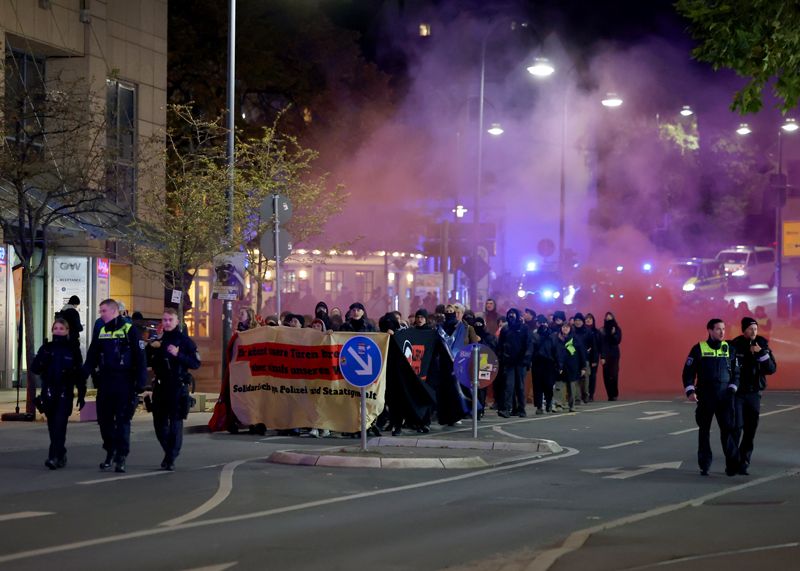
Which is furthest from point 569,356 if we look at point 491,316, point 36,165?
point 36,165

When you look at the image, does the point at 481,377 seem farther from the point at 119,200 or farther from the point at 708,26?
the point at 119,200

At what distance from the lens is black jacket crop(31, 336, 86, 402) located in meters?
13.7

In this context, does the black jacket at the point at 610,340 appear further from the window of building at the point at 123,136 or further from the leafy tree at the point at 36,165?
the leafy tree at the point at 36,165

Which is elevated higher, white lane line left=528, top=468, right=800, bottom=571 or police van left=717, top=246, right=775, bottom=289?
police van left=717, top=246, right=775, bottom=289

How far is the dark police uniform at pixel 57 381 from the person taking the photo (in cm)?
1372

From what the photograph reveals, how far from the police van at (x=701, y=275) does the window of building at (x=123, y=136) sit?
29219mm

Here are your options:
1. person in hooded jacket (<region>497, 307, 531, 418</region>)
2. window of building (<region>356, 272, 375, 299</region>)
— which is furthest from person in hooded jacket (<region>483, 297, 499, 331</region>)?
window of building (<region>356, 272, 375, 299</region>)

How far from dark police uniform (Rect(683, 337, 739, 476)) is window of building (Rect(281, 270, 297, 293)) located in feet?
127

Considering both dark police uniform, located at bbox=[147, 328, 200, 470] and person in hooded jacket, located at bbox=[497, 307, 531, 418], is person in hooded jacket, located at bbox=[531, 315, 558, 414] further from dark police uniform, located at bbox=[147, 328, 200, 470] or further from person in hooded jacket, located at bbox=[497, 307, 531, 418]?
dark police uniform, located at bbox=[147, 328, 200, 470]

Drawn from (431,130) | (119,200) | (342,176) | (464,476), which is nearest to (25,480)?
(464,476)

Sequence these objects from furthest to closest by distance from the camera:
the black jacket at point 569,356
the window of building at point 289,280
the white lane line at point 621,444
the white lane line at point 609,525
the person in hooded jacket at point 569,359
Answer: the window of building at point 289,280 < the person in hooded jacket at point 569,359 < the black jacket at point 569,356 < the white lane line at point 621,444 < the white lane line at point 609,525

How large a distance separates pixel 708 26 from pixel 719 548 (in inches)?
253

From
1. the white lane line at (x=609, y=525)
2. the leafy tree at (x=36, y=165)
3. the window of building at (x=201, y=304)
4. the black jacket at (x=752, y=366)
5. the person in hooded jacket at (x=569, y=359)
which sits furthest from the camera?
the window of building at (x=201, y=304)

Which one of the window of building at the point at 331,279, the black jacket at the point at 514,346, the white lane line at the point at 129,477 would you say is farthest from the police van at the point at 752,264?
the white lane line at the point at 129,477
